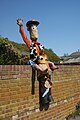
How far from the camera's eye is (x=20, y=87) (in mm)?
5957

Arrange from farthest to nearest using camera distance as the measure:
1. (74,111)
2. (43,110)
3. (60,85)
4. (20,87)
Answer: (74,111) < (60,85) < (43,110) < (20,87)

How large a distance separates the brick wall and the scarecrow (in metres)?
0.17

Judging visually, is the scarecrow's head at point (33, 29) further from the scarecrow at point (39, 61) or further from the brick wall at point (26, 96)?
the brick wall at point (26, 96)

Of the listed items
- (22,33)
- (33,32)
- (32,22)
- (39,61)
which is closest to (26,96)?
(39,61)

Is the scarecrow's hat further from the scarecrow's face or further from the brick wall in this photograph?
the brick wall

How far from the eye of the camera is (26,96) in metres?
6.15

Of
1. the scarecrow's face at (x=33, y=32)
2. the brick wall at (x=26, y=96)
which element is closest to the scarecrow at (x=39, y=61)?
the scarecrow's face at (x=33, y=32)

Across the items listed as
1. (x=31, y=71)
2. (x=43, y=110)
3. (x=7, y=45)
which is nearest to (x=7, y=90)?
(x=31, y=71)

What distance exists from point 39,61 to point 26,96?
96 cm

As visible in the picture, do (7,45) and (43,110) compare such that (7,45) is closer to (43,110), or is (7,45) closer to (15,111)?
(43,110)

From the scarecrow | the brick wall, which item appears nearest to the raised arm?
the scarecrow

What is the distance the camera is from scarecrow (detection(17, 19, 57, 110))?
6.43 meters

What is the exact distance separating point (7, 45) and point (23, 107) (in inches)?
132

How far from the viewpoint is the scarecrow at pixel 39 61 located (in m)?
6.43
